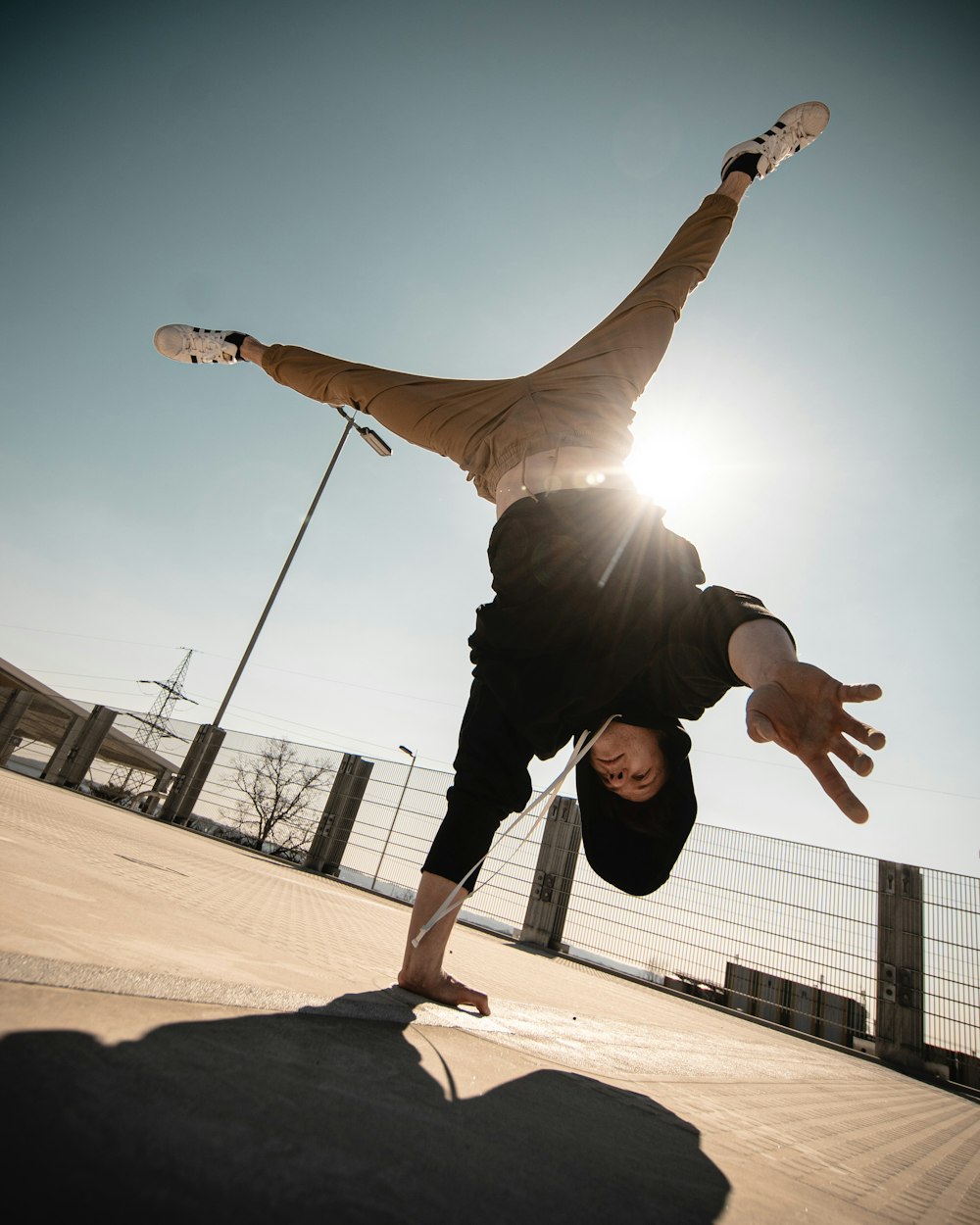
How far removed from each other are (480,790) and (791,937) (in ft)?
20.7

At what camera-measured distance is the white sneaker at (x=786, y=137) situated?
2436 mm

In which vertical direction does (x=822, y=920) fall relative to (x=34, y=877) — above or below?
above

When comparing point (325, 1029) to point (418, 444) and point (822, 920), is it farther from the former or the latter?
point (822, 920)

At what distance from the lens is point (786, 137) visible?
249cm

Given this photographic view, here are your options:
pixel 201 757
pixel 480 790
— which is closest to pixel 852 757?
pixel 480 790

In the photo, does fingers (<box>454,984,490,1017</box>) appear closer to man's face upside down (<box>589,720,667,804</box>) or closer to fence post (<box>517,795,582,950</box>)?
man's face upside down (<box>589,720,667,804</box>)

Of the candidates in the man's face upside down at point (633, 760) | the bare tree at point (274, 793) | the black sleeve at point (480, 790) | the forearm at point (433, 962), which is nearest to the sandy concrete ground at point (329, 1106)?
the forearm at point (433, 962)

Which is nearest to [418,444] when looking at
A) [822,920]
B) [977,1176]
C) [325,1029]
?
[325,1029]

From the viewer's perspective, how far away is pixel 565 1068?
1.13 meters

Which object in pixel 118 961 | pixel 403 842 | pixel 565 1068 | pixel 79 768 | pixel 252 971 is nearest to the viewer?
pixel 118 961

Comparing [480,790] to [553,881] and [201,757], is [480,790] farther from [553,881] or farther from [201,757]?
[201,757]

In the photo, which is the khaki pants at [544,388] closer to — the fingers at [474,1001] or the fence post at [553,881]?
the fingers at [474,1001]

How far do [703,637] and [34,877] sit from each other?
1.41 metres

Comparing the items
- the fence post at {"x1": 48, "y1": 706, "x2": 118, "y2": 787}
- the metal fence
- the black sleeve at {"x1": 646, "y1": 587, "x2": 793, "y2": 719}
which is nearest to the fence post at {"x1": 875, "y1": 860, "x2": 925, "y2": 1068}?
the metal fence
